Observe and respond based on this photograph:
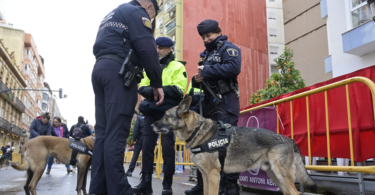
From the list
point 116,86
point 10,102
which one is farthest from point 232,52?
point 10,102

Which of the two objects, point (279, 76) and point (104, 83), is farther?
point (279, 76)

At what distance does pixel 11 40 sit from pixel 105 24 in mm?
61665

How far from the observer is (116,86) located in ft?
10.0

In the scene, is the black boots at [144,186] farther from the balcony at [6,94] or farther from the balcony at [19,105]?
the balcony at [19,105]

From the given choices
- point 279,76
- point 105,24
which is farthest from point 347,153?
point 279,76

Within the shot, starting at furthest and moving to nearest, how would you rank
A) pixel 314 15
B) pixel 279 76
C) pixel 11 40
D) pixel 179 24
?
1. pixel 11 40
2. pixel 179 24
3. pixel 314 15
4. pixel 279 76

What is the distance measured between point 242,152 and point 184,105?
0.87 metres

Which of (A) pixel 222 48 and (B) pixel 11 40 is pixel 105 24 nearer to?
(A) pixel 222 48

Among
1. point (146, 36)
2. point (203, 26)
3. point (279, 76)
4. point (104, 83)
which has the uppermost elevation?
point (279, 76)

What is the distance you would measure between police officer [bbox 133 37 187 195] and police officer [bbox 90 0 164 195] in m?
0.99

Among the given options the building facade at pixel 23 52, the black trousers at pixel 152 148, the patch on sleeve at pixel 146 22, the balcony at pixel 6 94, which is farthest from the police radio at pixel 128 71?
the building facade at pixel 23 52

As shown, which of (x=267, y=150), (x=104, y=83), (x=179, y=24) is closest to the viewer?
(x=104, y=83)

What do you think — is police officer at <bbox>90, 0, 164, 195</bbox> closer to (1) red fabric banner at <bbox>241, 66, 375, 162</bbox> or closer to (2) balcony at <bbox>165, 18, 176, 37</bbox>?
(1) red fabric banner at <bbox>241, 66, 375, 162</bbox>

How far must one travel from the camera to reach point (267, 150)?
11.0 ft
